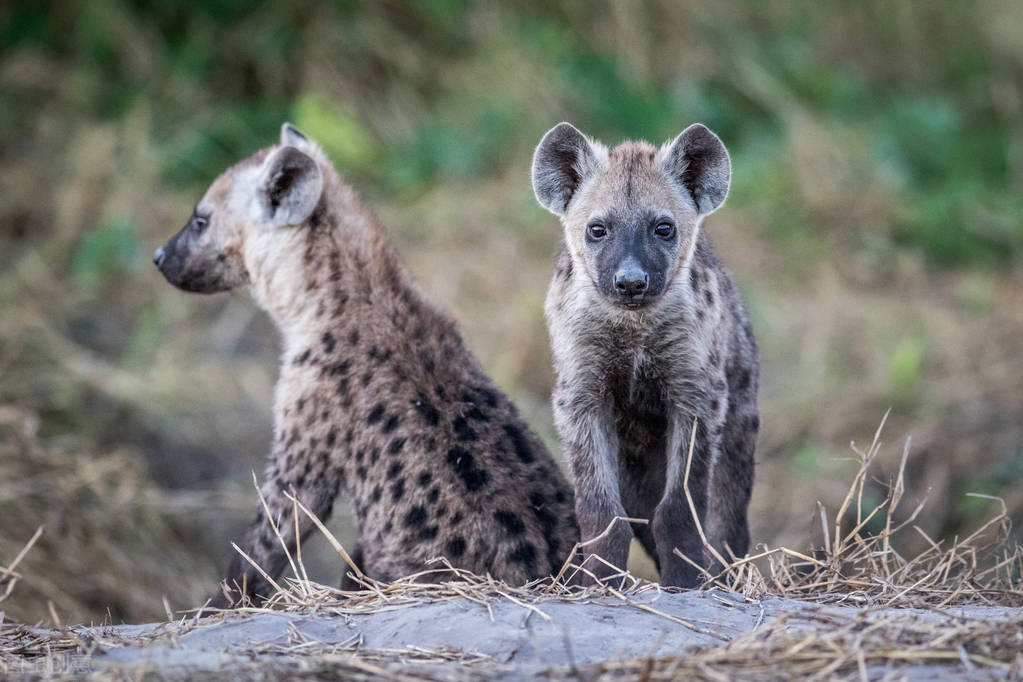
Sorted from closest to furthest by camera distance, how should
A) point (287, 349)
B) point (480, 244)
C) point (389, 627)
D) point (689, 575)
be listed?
point (389, 627), point (689, 575), point (287, 349), point (480, 244)

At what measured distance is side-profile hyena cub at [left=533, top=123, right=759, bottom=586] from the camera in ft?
13.1

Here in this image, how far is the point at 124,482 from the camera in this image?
640cm

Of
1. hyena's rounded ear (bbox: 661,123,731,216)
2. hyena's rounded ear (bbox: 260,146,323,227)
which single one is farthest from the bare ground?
hyena's rounded ear (bbox: 260,146,323,227)

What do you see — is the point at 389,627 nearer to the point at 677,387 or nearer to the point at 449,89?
the point at 677,387

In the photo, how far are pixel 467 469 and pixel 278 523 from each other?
748 mm

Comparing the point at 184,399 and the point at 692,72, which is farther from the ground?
the point at 692,72

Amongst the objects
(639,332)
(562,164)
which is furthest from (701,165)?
(639,332)

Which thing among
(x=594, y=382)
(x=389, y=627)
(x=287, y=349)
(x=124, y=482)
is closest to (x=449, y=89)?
(x=124, y=482)

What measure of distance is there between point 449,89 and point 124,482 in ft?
13.8

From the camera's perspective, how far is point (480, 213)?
29.1ft

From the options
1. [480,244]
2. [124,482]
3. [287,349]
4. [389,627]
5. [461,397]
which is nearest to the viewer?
[389,627]

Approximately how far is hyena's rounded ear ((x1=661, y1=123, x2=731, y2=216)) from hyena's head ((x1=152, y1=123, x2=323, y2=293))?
1351 millimetres

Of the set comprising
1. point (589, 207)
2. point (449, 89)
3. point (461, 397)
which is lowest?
point (461, 397)

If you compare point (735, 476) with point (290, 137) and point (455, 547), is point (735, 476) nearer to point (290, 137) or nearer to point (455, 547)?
point (455, 547)
